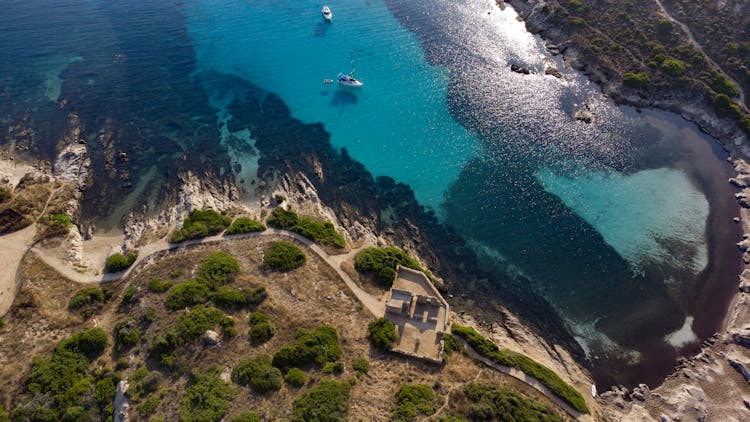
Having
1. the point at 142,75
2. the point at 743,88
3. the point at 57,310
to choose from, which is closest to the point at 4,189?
the point at 57,310

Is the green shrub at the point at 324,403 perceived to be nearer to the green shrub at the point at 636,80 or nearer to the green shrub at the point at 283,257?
the green shrub at the point at 283,257

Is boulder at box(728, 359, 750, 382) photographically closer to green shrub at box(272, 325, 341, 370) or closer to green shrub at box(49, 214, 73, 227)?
green shrub at box(272, 325, 341, 370)

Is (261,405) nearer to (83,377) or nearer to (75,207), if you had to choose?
(83,377)

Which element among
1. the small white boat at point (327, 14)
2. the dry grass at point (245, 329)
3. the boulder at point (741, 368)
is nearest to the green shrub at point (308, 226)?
the dry grass at point (245, 329)

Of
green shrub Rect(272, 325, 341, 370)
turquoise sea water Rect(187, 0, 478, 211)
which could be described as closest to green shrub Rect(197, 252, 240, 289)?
green shrub Rect(272, 325, 341, 370)

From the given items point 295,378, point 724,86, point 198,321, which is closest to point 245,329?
point 198,321

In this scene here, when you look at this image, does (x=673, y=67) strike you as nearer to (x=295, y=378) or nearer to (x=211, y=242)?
(x=295, y=378)
